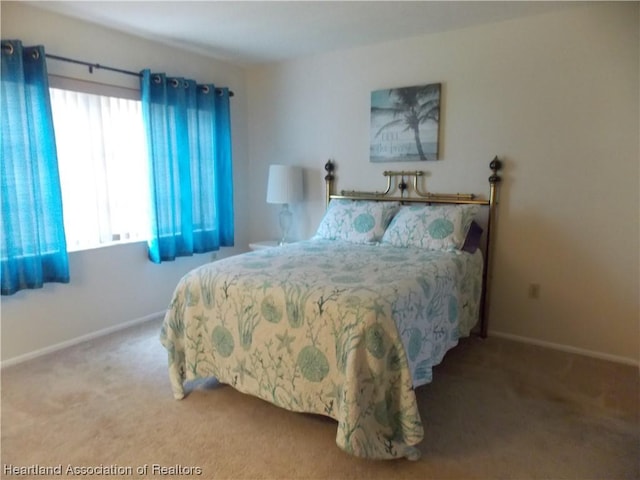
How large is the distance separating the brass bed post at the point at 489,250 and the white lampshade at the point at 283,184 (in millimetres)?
1720

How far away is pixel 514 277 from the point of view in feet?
10.3

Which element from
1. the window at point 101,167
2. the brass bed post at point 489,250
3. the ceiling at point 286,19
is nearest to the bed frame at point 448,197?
the brass bed post at point 489,250

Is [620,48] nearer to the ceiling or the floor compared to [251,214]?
nearer to the ceiling

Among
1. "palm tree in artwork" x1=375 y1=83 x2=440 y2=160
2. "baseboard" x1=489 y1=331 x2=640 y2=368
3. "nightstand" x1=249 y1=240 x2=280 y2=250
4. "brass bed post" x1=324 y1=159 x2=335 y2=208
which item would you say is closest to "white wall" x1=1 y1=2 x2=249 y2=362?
"nightstand" x1=249 y1=240 x2=280 y2=250

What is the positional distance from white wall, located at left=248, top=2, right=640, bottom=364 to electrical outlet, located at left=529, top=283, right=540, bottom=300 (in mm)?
39

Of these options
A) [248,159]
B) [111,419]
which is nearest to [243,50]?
[248,159]

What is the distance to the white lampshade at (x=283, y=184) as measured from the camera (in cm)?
387

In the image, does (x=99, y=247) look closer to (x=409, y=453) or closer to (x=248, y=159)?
(x=248, y=159)

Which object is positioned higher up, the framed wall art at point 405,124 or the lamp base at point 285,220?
the framed wall art at point 405,124

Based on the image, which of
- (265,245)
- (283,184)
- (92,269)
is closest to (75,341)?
(92,269)

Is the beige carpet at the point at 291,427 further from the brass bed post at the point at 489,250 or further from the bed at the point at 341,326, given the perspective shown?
the brass bed post at the point at 489,250

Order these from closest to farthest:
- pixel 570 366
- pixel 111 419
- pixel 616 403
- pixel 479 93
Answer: pixel 111 419 < pixel 616 403 < pixel 570 366 < pixel 479 93

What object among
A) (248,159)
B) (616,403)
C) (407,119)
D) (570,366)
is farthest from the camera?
(248,159)

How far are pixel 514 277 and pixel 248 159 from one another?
2.86m
